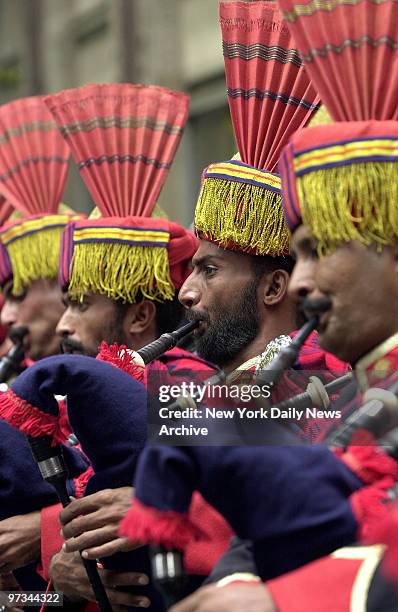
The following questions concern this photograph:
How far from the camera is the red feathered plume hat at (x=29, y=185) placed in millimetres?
5411

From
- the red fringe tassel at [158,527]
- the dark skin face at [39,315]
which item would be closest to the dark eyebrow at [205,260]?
the dark skin face at [39,315]

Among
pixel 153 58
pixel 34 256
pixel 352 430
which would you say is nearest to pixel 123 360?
pixel 352 430

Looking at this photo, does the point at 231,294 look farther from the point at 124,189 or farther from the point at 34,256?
the point at 34,256

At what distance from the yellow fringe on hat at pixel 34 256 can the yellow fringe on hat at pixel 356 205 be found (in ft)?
8.75

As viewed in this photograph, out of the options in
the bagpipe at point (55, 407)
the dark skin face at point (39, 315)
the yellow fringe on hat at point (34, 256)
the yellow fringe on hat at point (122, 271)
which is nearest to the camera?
the bagpipe at point (55, 407)

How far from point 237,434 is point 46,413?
3.11ft

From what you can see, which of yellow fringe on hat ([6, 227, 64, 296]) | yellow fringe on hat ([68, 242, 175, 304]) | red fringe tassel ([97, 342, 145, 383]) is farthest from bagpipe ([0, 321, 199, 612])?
yellow fringe on hat ([6, 227, 64, 296])

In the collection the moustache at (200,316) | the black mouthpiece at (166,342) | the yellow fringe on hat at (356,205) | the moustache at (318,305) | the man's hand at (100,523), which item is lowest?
the man's hand at (100,523)

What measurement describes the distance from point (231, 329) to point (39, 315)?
177 centimetres

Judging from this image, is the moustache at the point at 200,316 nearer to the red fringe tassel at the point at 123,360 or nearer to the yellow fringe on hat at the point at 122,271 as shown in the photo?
the red fringe tassel at the point at 123,360

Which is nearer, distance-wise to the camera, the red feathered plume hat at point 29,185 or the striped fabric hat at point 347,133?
the striped fabric hat at point 347,133

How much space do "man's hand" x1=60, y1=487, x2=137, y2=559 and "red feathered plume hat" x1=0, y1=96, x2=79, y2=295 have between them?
211 cm

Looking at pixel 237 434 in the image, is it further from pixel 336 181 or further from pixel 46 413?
pixel 46 413

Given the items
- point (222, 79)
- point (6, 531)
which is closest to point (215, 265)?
point (6, 531)
